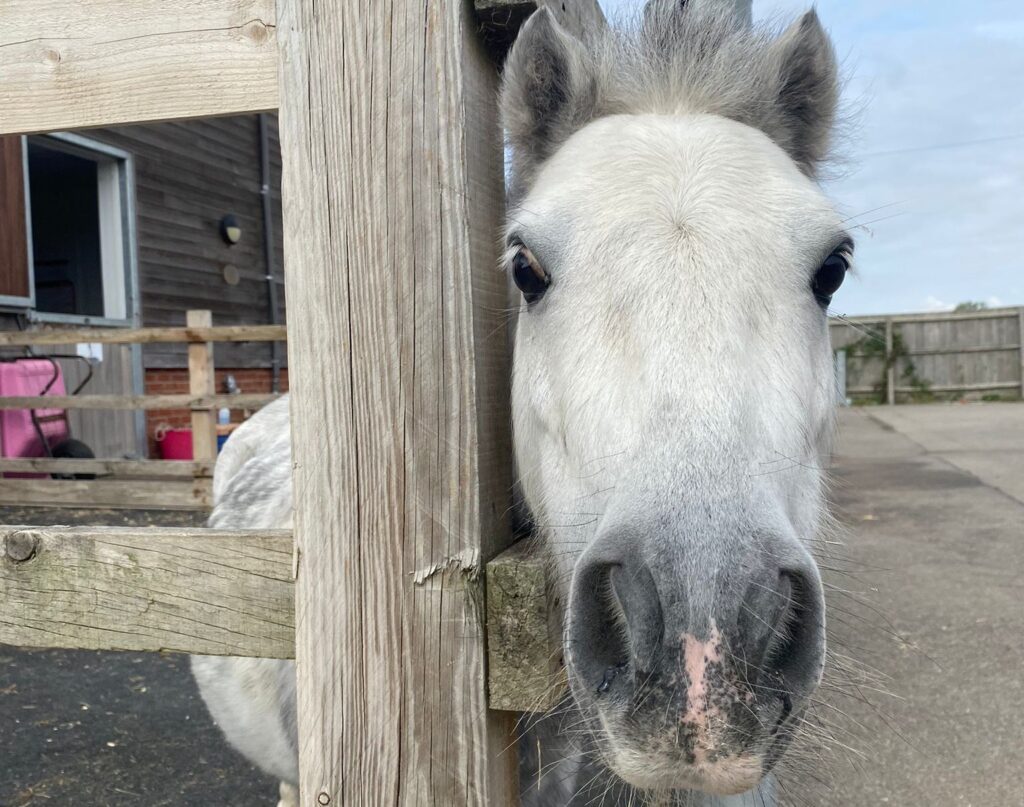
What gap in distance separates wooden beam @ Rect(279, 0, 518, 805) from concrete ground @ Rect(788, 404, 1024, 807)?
2.18 feet

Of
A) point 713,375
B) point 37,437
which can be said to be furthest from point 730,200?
point 37,437

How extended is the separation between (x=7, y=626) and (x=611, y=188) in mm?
1376

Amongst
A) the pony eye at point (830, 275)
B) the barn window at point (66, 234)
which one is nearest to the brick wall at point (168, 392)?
the barn window at point (66, 234)

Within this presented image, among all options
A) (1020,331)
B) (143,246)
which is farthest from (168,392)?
(1020,331)

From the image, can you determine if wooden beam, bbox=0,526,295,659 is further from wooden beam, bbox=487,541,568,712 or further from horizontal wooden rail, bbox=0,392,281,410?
horizontal wooden rail, bbox=0,392,281,410

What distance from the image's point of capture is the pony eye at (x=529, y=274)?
1.50m

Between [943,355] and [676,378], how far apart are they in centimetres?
2316

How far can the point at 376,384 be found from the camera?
1.22m

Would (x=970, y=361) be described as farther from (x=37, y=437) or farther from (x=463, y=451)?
(x=463, y=451)

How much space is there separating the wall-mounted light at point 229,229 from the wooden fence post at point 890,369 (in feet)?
53.3

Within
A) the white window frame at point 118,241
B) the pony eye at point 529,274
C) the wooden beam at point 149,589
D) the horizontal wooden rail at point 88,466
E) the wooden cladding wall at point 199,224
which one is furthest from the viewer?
the wooden cladding wall at point 199,224

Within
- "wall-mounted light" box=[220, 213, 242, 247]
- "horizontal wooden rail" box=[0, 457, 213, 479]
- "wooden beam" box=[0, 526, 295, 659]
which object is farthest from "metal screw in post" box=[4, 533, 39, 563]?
"wall-mounted light" box=[220, 213, 242, 247]

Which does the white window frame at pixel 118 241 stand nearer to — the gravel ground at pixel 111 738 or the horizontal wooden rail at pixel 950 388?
the gravel ground at pixel 111 738

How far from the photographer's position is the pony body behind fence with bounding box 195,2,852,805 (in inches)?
41.9
